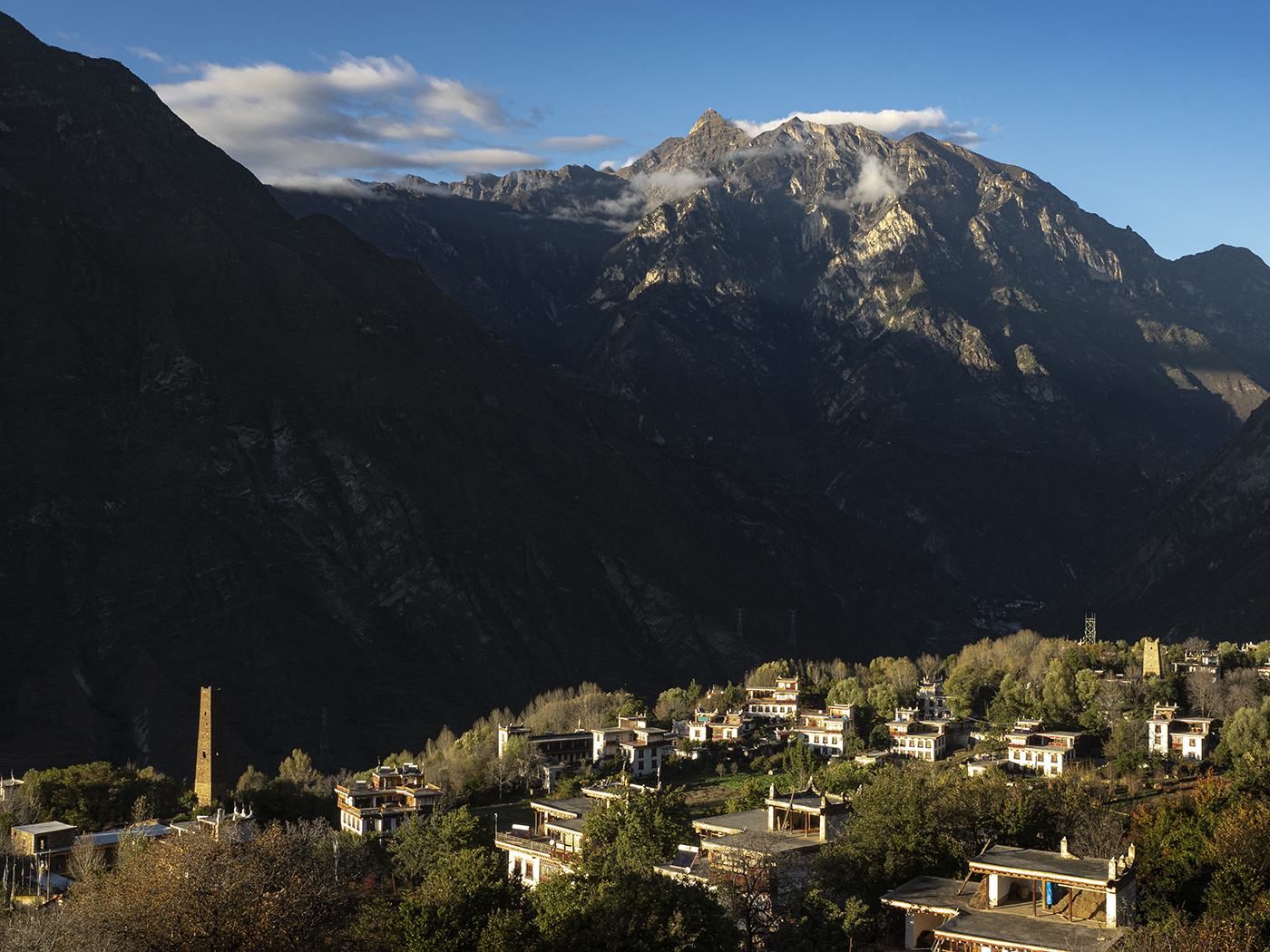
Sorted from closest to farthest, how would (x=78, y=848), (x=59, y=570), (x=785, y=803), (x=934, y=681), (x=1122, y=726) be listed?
(x=785, y=803) < (x=78, y=848) < (x=1122, y=726) < (x=934, y=681) < (x=59, y=570)

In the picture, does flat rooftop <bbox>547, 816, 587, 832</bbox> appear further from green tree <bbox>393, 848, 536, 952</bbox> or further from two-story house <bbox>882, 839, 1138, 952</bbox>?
two-story house <bbox>882, 839, 1138, 952</bbox>

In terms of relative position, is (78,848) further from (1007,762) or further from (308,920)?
(1007,762)

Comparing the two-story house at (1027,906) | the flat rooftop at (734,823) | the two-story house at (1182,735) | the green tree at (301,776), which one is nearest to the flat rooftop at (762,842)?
the flat rooftop at (734,823)

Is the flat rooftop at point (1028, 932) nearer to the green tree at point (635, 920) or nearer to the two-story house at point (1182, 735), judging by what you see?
the green tree at point (635, 920)

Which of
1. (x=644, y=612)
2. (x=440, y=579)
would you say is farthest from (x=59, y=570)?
(x=644, y=612)

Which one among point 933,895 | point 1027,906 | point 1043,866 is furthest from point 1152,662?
point 1027,906

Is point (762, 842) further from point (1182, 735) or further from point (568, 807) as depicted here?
point (1182, 735)
